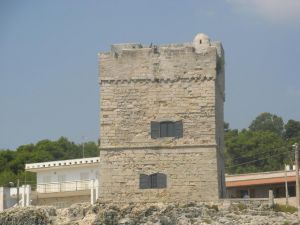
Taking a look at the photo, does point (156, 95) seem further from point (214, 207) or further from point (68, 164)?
point (68, 164)

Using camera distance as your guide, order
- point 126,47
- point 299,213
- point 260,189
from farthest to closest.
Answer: point 260,189, point 126,47, point 299,213

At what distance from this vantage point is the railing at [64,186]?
157ft

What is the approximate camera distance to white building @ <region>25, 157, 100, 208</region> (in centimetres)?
4756

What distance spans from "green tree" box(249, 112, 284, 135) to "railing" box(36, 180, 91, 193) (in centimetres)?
3738

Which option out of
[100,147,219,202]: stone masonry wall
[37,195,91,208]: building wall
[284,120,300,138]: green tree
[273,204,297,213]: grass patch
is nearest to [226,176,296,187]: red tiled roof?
[37,195,91,208]: building wall

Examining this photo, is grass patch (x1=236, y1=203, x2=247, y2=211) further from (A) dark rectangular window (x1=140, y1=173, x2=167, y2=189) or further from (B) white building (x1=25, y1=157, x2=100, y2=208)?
(B) white building (x1=25, y1=157, x2=100, y2=208)

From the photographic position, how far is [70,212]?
1550 inches

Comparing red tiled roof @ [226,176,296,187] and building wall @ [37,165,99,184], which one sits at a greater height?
building wall @ [37,165,99,184]

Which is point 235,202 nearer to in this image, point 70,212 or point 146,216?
point 146,216

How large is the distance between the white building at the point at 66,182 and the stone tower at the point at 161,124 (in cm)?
701

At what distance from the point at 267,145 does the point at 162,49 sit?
3506 centimetres

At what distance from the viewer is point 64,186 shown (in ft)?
159

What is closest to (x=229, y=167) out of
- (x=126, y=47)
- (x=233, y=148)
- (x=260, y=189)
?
(x=233, y=148)

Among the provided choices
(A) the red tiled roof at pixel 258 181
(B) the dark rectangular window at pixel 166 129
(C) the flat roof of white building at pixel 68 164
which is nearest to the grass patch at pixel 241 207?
(B) the dark rectangular window at pixel 166 129
